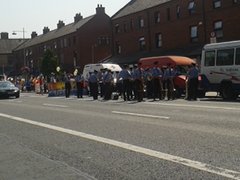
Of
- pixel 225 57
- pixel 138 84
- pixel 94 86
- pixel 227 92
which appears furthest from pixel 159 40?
pixel 227 92

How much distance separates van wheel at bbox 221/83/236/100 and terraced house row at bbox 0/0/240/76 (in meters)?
6.33

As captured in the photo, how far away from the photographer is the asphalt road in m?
8.03

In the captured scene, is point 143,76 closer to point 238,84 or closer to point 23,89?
point 238,84

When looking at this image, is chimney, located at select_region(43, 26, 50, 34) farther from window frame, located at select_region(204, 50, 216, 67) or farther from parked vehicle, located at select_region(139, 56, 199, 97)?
window frame, located at select_region(204, 50, 216, 67)

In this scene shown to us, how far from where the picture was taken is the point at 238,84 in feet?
75.8

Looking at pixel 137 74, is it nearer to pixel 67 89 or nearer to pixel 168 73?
pixel 168 73

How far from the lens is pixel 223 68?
78.6 ft

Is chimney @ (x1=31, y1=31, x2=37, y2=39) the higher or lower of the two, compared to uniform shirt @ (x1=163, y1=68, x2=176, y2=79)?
higher

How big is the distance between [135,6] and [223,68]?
117 feet

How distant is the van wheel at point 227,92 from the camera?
23.5 metres

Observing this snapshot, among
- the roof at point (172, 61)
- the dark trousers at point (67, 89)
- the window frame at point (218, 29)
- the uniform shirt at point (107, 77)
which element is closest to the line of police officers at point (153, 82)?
the roof at point (172, 61)

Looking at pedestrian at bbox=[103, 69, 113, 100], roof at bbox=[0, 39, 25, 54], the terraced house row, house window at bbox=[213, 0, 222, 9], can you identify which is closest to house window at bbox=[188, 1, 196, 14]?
the terraced house row

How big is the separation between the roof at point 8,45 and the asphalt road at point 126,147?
102241 millimetres

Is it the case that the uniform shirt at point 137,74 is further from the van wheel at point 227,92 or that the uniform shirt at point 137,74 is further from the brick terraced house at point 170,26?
the brick terraced house at point 170,26
